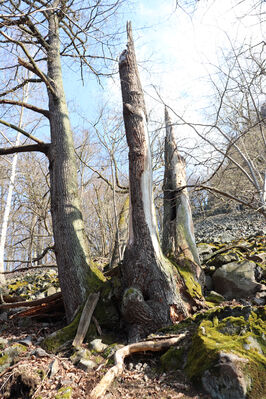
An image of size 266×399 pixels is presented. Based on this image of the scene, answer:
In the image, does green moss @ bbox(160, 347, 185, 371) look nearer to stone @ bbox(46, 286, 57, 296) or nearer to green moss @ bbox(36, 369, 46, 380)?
green moss @ bbox(36, 369, 46, 380)

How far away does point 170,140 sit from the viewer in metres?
6.18

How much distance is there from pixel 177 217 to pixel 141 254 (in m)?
1.59

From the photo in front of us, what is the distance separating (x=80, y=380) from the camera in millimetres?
2656

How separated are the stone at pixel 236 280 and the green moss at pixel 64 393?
326 centimetres

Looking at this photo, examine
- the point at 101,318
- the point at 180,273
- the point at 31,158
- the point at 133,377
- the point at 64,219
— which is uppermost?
the point at 31,158

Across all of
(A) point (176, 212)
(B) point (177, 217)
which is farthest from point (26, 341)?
(A) point (176, 212)

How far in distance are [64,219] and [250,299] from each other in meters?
3.44

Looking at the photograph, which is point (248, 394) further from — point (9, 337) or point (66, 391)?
point (9, 337)

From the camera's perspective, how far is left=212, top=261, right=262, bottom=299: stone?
465cm

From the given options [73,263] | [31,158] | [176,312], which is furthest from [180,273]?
[31,158]

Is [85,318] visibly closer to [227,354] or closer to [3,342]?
[3,342]

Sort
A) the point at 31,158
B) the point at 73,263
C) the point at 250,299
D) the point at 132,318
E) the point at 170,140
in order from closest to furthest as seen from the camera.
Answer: the point at 132,318 → the point at 73,263 → the point at 250,299 → the point at 170,140 → the point at 31,158

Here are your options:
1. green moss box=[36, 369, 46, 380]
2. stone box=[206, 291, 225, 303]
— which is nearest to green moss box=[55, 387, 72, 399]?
green moss box=[36, 369, 46, 380]

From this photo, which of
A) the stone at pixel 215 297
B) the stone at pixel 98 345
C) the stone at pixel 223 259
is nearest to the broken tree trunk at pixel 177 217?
the stone at pixel 215 297
